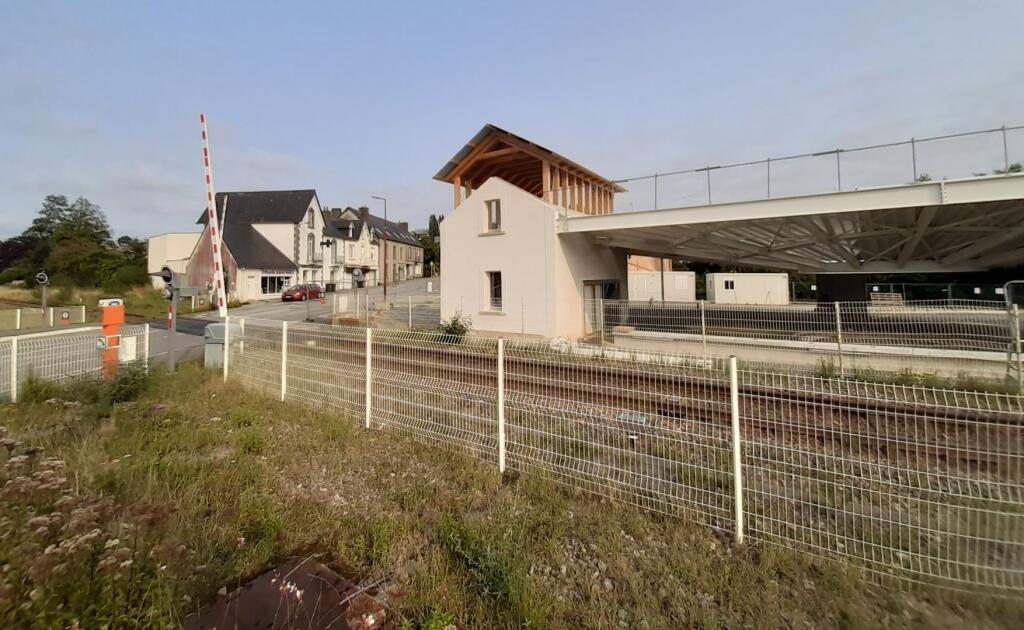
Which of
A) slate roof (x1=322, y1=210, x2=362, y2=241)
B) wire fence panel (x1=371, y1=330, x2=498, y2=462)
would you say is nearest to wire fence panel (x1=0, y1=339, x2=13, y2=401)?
wire fence panel (x1=371, y1=330, x2=498, y2=462)

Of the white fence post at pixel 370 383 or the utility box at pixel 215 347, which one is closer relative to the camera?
the white fence post at pixel 370 383

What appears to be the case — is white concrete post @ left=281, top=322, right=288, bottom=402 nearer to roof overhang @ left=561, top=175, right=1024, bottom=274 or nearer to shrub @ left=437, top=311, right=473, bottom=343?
shrub @ left=437, top=311, right=473, bottom=343

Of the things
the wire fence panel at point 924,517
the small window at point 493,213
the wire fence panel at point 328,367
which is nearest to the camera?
the wire fence panel at point 924,517

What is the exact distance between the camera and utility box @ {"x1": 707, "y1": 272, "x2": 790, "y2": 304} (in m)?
37.0

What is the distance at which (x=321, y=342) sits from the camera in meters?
7.01

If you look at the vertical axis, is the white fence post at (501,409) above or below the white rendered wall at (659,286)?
below

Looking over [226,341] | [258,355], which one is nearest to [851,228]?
[258,355]

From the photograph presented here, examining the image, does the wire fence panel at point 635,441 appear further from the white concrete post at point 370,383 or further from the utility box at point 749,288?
the utility box at point 749,288

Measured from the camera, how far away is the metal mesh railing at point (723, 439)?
3.16 metres

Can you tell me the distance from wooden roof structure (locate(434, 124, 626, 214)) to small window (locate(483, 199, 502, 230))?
1.94 metres

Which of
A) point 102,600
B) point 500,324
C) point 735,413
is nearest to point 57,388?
point 102,600

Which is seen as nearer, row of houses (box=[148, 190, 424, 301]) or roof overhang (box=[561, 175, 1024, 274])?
roof overhang (box=[561, 175, 1024, 274])

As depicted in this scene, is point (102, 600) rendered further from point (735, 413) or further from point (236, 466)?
point (735, 413)

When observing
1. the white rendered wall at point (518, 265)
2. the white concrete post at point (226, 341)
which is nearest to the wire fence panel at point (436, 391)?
the white concrete post at point (226, 341)
